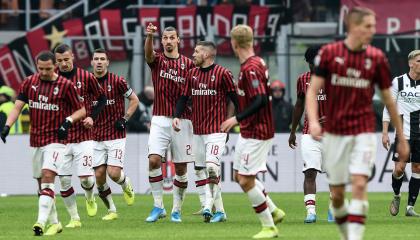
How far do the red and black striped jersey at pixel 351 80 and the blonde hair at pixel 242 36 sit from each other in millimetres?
2317

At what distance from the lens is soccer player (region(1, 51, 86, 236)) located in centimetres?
1452

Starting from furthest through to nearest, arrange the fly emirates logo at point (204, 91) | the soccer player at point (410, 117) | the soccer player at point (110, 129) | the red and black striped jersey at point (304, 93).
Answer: the soccer player at point (410, 117) < the soccer player at point (110, 129) < the fly emirates logo at point (204, 91) < the red and black striped jersey at point (304, 93)

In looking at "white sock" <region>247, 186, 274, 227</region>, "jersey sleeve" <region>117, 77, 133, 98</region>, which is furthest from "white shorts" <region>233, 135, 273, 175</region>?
"jersey sleeve" <region>117, 77, 133, 98</region>

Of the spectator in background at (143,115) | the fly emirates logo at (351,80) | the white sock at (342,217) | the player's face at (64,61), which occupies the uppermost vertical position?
the fly emirates logo at (351,80)

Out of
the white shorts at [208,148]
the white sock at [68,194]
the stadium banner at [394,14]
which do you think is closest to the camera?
the white sock at [68,194]

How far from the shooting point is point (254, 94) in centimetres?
1386

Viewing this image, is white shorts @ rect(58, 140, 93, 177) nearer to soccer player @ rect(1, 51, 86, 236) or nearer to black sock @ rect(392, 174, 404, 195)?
soccer player @ rect(1, 51, 86, 236)

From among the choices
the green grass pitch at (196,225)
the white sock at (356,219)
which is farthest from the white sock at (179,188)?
the white sock at (356,219)

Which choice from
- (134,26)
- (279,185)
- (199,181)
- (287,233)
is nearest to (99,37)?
(134,26)

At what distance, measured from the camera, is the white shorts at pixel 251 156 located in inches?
548

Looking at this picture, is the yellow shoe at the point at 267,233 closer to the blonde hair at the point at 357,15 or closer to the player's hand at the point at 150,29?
Answer: the blonde hair at the point at 357,15

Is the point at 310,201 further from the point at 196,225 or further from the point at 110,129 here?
the point at 110,129

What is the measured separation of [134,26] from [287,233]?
14.8 meters

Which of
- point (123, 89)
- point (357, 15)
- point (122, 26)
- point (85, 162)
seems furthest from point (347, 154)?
point (122, 26)
